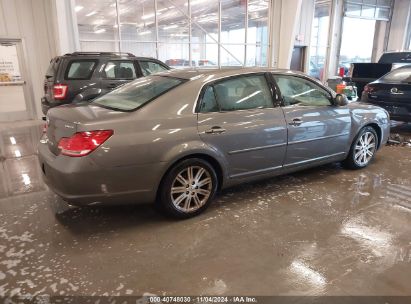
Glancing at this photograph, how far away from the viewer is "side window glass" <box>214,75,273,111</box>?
337 cm

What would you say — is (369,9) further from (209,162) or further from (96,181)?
(96,181)

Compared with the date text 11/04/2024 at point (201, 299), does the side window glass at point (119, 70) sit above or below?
above

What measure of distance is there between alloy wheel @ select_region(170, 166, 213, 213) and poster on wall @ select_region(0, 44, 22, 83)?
7.86m

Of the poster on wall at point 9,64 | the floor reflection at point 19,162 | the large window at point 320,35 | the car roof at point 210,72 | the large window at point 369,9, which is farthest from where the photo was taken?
the large window at point 369,9

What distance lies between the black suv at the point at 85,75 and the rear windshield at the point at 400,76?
5.36 m

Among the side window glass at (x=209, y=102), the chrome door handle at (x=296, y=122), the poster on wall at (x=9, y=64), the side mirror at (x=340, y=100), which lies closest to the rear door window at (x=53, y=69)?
the poster on wall at (x=9, y=64)

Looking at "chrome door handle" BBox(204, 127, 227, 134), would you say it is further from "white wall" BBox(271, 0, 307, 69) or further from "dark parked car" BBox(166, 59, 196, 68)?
"white wall" BBox(271, 0, 307, 69)

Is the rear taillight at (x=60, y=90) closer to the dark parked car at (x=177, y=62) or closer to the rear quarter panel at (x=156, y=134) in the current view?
the rear quarter panel at (x=156, y=134)

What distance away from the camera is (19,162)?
16.8 ft

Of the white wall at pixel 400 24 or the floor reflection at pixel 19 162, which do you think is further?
the white wall at pixel 400 24

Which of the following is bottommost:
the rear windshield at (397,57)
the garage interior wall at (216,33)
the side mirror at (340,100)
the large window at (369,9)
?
the side mirror at (340,100)

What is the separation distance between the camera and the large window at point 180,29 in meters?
10.3

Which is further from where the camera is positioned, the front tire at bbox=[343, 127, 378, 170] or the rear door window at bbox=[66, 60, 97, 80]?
the rear door window at bbox=[66, 60, 97, 80]

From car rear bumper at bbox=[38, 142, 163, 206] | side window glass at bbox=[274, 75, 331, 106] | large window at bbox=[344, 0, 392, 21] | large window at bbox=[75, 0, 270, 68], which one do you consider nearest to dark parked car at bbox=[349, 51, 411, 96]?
large window at bbox=[75, 0, 270, 68]
